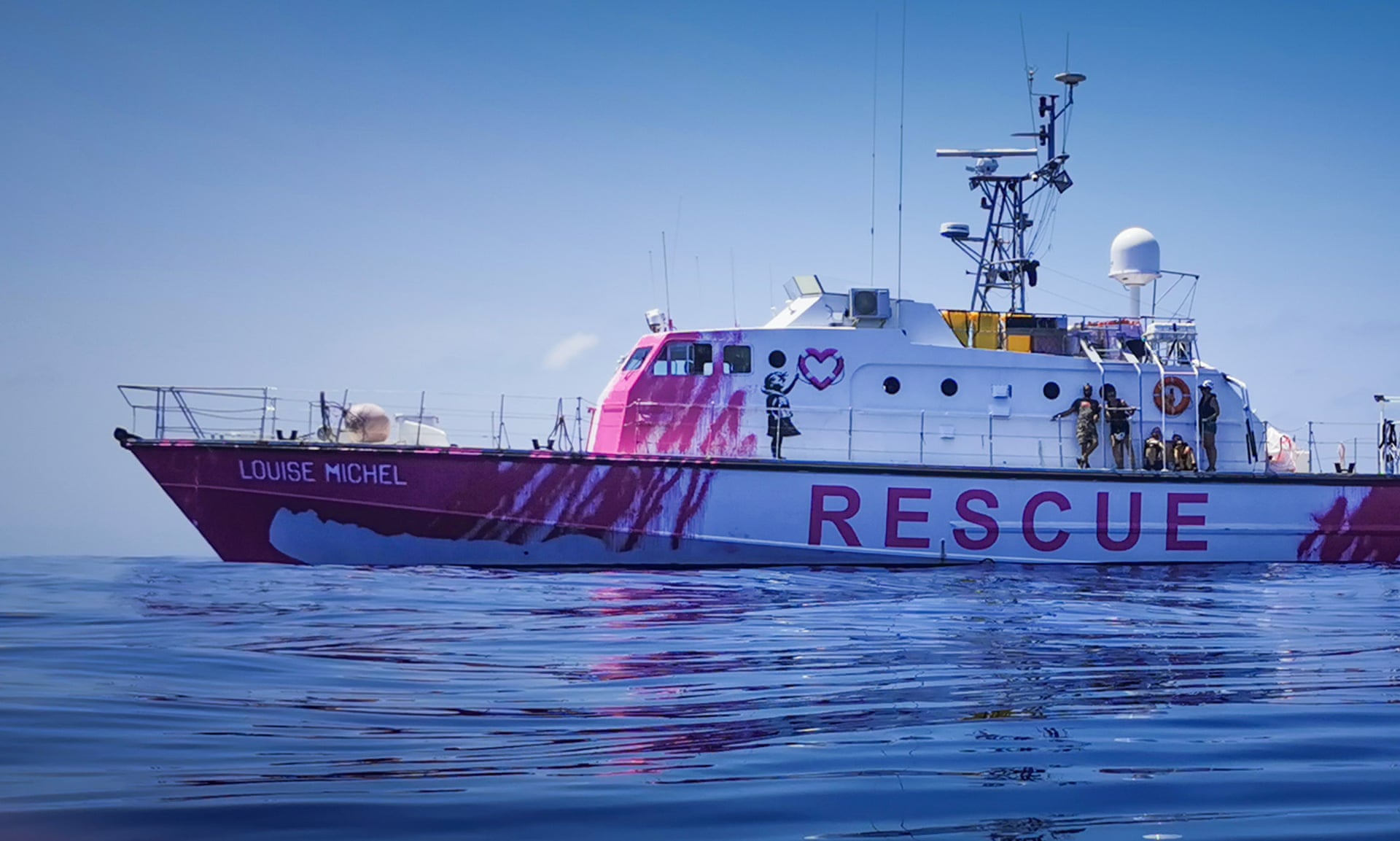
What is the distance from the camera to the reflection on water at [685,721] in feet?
10.8

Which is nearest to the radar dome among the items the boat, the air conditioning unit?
the boat

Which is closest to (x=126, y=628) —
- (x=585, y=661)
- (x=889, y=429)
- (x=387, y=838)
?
(x=585, y=661)

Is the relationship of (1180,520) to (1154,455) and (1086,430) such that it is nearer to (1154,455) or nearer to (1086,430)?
(1154,455)

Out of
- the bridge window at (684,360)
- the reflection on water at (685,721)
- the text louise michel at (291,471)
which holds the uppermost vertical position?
the bridge window at (684,360)

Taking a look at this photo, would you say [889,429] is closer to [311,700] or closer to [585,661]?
[585,661]

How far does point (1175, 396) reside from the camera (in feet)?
55.8

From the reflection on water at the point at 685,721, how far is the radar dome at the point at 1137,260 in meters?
9.78

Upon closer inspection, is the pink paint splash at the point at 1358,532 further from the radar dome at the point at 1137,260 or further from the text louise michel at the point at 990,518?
the radar dome at the point at 1137,260

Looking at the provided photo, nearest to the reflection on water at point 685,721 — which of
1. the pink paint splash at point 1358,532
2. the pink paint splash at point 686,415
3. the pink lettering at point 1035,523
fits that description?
the pink lettering at point 1035,523

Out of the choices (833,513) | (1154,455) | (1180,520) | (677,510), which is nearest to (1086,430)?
(1154,455)

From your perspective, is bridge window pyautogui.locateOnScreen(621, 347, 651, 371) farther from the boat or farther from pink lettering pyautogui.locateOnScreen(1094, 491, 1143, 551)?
pink lettering pyautogui.locateOnScreen(1094, 491, 1143, 551)

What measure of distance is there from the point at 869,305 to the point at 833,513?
10.7 ft

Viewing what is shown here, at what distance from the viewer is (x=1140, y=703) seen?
5.24 m

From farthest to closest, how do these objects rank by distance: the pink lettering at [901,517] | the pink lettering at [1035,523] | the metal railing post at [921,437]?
the metal railing post at [921,437] → the pink lettering at [1035,523] → the pink lettering at [901,517]
